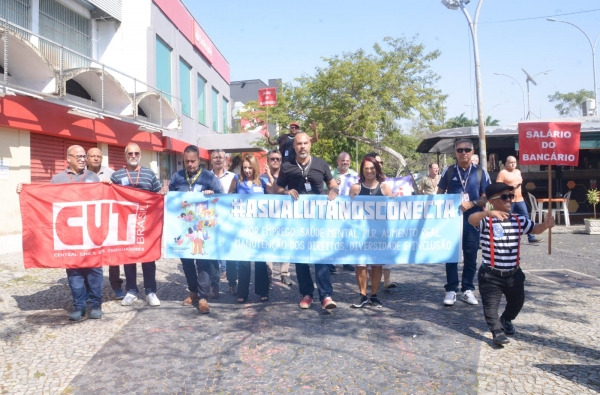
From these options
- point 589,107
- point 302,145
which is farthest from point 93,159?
point 589,107

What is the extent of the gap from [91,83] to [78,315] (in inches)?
411

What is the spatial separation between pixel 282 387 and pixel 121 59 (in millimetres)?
16184

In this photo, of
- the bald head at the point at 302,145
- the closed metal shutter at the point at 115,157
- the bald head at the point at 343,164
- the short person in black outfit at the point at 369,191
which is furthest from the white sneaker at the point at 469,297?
the closed metal shutter at the point at 115,157

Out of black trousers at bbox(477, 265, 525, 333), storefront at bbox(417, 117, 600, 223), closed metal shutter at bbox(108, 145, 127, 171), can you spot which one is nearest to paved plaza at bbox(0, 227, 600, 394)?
black trousers at bbox(477, 265, 525, 333)

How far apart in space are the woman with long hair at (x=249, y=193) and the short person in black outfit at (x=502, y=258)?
2.66m

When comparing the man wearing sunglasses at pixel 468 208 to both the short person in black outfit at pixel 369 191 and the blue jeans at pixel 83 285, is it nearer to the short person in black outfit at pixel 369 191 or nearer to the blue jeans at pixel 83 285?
the short person in black outfit at pixel 369 191

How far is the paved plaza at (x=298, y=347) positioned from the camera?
3.75 metres

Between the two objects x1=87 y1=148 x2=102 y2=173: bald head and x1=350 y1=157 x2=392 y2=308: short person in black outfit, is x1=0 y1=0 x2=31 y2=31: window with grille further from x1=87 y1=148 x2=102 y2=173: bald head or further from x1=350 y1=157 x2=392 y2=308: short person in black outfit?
x1=350 y1=157 x2=392 y2=308: short person in black outfit

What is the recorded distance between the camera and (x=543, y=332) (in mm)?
4836

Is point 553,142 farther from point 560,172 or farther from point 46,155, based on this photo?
point 46,155

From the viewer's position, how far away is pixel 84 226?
581cm

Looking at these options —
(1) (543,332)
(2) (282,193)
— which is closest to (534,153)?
(1) (543,332)

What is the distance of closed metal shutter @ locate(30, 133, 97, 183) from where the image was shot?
38.2ft

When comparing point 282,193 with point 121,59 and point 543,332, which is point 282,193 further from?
point 121,59
